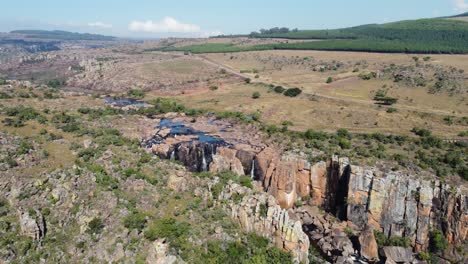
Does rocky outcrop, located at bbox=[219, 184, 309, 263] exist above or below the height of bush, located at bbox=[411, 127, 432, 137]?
below

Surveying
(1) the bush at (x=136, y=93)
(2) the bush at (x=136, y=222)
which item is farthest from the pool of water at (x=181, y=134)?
(1) the bush at (x=136, y=93)

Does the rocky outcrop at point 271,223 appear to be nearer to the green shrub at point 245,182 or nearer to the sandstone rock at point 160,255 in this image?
the green shrub at point 245,182

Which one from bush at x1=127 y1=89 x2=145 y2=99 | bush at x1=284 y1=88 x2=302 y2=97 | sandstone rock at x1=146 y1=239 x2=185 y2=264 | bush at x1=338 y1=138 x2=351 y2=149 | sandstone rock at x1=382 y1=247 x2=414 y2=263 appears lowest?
sandstone rock at x1=382 y1=247 x2=414 y2=263

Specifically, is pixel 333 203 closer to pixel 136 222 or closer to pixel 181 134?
pixel 136 222

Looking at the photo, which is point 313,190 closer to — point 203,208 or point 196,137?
point 203,208

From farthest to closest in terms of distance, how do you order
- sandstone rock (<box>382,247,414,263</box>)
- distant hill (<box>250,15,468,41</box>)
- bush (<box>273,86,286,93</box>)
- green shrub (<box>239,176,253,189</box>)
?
distant hill (<box>250,15,468,41</box>)
bush (<box>273,86,286,93</box>)
green shrub (<box>239,176,253,189</box>)
sandstone rock (<box>382,247,414,263</box>)

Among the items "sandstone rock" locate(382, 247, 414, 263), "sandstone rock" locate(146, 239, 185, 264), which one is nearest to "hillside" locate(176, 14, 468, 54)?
"sandstone rock" locate(382, 247, 414, 263)

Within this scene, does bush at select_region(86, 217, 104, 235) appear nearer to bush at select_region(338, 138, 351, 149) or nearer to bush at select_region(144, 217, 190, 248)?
bush at select_region(144, 217, 190, 248)

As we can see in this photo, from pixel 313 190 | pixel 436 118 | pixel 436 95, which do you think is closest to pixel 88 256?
pixel 313 190
